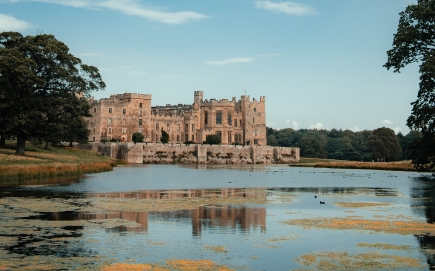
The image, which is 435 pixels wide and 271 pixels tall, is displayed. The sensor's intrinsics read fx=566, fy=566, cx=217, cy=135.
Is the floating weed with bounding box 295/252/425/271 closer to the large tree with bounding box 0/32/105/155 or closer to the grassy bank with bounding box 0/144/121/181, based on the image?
the grassy bank with bounding box 0/144/121/181

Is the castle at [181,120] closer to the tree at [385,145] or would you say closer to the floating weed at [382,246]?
the tree at [385,145]

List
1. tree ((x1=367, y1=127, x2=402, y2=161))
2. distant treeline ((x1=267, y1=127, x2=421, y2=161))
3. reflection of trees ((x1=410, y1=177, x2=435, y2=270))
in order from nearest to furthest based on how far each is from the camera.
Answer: reflection of trees ((x1=410, y1=177, x2=435, y2=270)), tree ((x1=367, y1=127, x2=402, y2=161)), distant treeline ((x1=267, y1=127, x2=421, y2=161))

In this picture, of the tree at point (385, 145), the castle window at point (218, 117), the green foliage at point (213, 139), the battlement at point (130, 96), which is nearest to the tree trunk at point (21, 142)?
the battlement at point (130, 96)

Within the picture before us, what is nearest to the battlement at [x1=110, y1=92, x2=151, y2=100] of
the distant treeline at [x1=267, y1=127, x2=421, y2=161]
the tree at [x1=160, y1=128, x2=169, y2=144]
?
the tree at [x1=160, y1=128, x2=169, y2=144]

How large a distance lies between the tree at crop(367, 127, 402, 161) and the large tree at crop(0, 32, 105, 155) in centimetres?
6542

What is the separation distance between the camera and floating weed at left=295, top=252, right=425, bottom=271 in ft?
44.2

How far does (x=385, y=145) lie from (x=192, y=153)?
37.6 metres

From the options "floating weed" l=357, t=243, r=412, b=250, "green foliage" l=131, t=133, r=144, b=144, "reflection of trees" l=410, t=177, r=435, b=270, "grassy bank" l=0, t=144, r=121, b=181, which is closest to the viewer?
"reflection of trees" l=410, t=177, r=435, b=270

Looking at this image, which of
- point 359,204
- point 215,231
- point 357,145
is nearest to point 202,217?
point 215,231

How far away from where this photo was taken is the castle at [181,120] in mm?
92000

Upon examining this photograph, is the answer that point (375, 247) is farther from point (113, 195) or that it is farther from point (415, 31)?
point (415, 31)

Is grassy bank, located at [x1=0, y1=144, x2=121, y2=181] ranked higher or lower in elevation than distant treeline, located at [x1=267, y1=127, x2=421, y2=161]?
lower

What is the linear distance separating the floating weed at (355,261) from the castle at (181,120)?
7830 cm

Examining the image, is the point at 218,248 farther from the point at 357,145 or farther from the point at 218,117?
the point at 357,145
